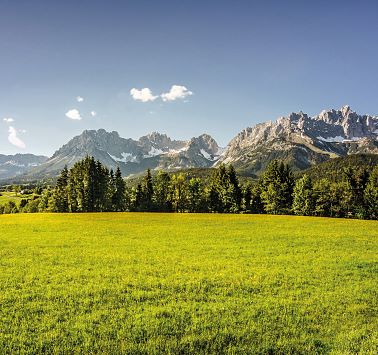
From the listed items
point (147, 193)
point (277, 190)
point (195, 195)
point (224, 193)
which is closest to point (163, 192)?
point (147, 193)

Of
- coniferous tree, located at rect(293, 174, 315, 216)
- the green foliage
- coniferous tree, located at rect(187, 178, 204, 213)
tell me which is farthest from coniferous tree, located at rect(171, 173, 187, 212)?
coniferous tree, located at rect(293, 174, 315, 216)

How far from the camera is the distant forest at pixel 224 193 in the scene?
106m

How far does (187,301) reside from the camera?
15.5 m

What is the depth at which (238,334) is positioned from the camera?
12117 millimetres

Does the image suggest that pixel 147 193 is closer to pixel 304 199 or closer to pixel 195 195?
pixel 195 195

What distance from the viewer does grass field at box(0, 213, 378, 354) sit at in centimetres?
1158

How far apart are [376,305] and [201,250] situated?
16.2 m

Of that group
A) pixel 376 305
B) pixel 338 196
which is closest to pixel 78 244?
pixel 376 305

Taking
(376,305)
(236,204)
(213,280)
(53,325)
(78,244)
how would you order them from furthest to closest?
(236,204), (78,244), (213,280), (376,305), (53,325)

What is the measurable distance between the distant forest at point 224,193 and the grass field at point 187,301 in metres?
79.1

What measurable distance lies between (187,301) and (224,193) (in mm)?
95148

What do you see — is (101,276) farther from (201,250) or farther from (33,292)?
(201,250)

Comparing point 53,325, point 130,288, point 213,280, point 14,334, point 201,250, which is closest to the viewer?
point 14,334

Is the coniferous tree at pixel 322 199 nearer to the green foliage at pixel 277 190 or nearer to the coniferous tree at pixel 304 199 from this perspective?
the coniferous tree at pixel 304 199
